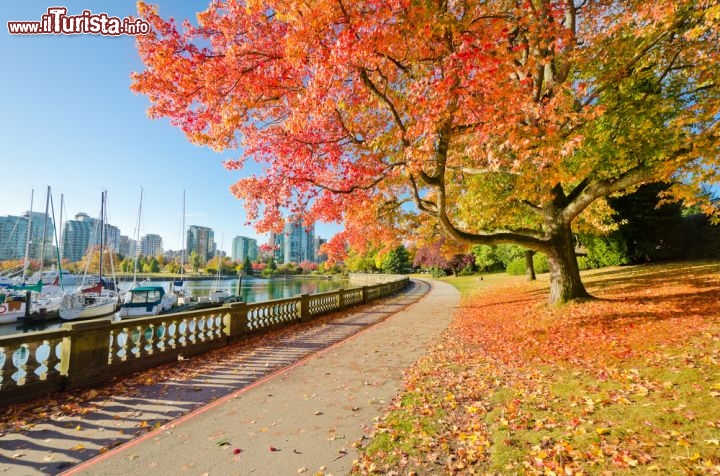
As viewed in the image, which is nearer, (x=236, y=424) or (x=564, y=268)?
(x=236, y=424)

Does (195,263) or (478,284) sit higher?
(195,263)

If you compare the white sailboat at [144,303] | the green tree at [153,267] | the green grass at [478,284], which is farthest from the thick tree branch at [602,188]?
the green tree at [153,267]

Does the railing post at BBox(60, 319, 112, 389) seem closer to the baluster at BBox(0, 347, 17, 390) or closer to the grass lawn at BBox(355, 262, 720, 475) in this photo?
the baluster at BBox(0, 347, 17, 390)

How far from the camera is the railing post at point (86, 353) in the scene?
6.75 meters

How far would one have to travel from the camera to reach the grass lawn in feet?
12.6

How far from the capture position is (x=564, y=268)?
499 inches

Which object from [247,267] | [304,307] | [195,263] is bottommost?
[304,307]

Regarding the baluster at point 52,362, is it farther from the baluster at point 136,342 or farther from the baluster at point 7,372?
the baluster at point 136,342

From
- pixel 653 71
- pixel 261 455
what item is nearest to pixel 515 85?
pixel 653 71

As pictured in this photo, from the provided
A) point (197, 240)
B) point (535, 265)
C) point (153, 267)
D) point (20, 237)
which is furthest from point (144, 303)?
point (197, 240)

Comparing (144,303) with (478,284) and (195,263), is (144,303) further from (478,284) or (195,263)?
(195,263)

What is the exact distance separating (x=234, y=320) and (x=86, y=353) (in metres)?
4.41

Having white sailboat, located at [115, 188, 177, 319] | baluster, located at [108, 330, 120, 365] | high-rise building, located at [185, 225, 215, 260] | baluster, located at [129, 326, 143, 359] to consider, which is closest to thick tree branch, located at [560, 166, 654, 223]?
baluster, located at [129, 326, 143, 359]

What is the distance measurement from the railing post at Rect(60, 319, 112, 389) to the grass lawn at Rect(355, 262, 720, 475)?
6336 millimetres
